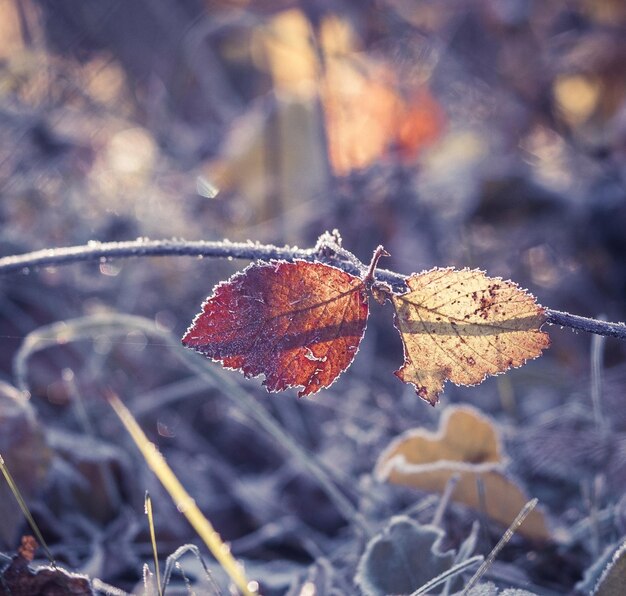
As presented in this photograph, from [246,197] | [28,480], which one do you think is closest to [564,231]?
[246,197]

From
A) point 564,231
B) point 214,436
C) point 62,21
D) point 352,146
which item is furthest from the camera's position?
point 62,21

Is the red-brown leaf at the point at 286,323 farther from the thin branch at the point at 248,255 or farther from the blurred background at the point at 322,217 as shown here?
the blurred background at the point at 322,217

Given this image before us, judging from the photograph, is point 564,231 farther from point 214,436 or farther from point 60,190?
point 60,190

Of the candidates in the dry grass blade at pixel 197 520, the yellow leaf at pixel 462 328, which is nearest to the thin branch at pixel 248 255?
the yellow leaf at pixel 462 328

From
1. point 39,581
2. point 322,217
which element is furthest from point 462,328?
point 322,217

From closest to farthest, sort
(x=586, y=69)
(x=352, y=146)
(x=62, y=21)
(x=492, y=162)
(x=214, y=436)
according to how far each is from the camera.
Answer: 1. (x=214, y=436)
2. (x=492, y=162)
3. (x=352, y=146)
4. (x=586, y=69)
5. (x=62, y=21)

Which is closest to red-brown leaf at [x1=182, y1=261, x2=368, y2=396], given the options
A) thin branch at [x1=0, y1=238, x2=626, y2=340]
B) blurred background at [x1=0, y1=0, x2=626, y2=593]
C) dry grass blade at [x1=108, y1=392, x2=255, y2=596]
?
→ thin branch at [x1=0, y1=238, x2=626, y2=340]

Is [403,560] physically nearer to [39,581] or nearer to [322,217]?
[39,581]
